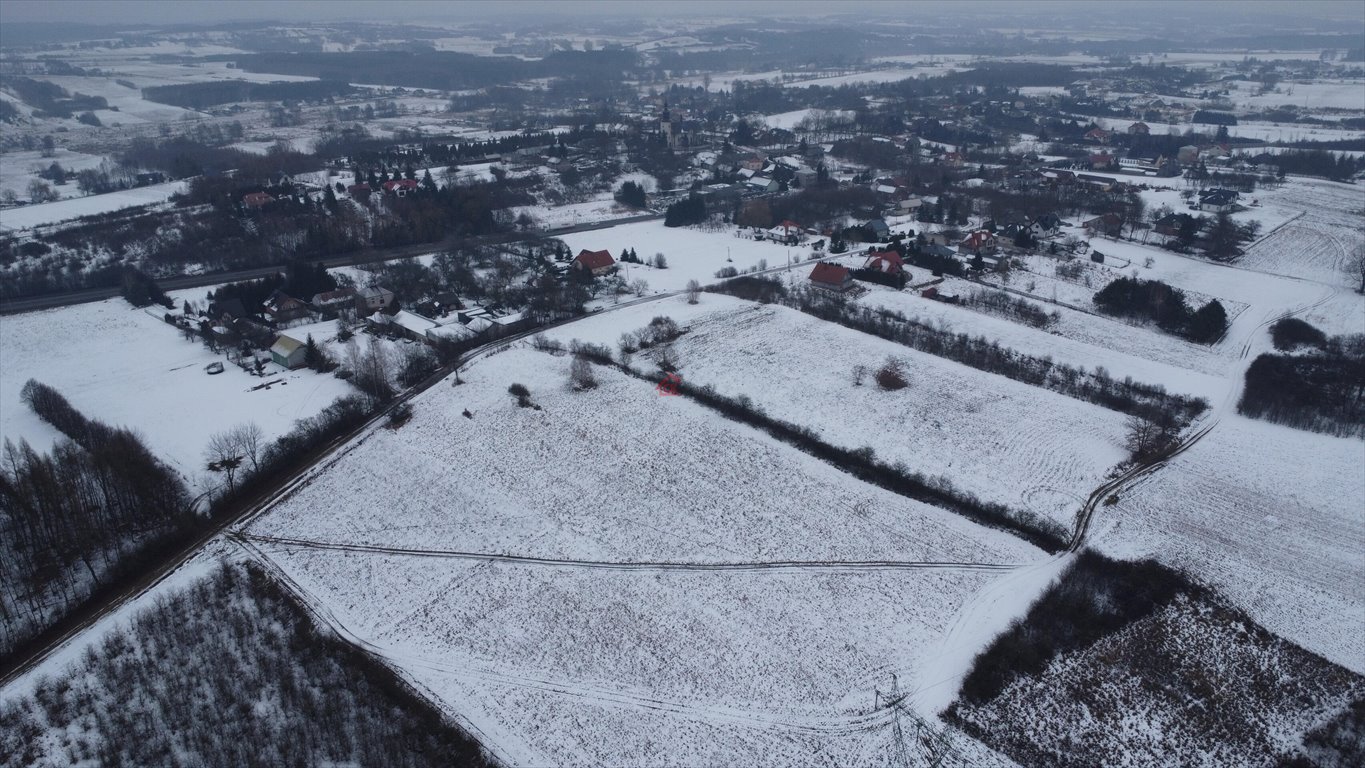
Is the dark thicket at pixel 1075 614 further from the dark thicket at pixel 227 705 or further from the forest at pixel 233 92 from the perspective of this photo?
the forest at pixel 233 92

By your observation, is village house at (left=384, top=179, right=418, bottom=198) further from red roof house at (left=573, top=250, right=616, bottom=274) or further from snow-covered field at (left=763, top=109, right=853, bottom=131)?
snow-covered field at (left=763, top=109, right=853, bottom=131)

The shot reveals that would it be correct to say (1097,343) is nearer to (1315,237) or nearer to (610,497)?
(610,497)

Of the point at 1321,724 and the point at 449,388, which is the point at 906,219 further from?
the point at 1321,724

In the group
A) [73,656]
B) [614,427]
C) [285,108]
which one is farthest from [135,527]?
[285,108]

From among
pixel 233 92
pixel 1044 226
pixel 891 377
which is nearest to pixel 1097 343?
pixel 891 377

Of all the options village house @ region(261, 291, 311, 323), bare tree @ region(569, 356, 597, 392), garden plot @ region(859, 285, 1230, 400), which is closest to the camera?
bare tree @ region(569, 356, 597, 392)

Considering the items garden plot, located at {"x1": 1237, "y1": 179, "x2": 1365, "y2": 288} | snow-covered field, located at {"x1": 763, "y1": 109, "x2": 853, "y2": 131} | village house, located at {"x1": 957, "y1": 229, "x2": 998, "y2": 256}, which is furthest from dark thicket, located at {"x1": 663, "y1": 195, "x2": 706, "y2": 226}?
snow-covered field, located at {"x1": 763, "y1": 109, "x2": 853, "y2": 131}

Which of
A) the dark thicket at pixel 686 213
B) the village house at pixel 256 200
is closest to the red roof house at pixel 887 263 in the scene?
the dark thicket at pixel 686 213
